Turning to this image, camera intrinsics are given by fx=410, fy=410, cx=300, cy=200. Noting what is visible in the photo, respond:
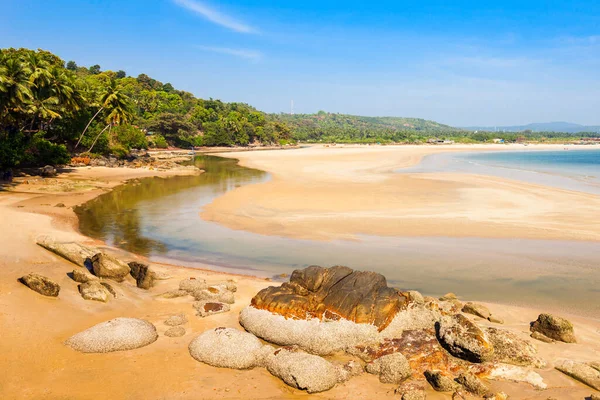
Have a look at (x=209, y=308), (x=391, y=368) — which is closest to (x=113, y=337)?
(x=209, y=308)

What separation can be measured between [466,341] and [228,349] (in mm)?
5015

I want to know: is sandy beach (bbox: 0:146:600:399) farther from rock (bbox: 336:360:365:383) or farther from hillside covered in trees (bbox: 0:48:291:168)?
hillside covered in trees (bbox: 0:48:291:168)

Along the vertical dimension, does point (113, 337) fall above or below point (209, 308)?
above

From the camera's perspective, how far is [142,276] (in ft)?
42.5

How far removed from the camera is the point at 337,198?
3092cm

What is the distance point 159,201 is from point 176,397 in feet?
84.1

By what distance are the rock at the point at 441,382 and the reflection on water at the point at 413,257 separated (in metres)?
5.87

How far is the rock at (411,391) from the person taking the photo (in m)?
7.39

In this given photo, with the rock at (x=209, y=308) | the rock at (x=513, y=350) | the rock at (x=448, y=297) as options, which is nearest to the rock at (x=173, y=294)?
the rock at (x=209, y=308)

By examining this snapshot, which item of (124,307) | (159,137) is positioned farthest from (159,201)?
(159,137)

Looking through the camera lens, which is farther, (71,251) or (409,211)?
(409,211)

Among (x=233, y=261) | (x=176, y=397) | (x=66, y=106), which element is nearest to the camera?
(x=176, y=397)

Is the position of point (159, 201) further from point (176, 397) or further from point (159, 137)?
point (159, 137)

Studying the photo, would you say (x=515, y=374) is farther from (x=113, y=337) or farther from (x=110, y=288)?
(x=110, y=288)
